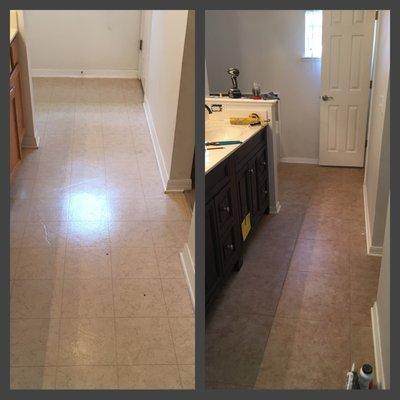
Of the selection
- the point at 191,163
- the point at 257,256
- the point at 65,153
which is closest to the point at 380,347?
the point at 257,256

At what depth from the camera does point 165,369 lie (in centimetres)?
177

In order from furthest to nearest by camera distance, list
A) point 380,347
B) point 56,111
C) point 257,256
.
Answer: point 56,111 → point 257,256 → point 380,347

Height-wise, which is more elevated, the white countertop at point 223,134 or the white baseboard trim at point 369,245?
the white countertop at point 223,134

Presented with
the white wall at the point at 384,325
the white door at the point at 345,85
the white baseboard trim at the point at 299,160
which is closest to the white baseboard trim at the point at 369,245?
the white wall at the point at 384,325

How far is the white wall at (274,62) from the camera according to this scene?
4551 millimetres

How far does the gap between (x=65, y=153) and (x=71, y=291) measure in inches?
67.1

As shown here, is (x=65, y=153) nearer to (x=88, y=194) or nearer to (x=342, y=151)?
(x=88, y=194)

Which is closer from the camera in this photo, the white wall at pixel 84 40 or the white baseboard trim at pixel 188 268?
the white baseboard trim at pixel 188 268

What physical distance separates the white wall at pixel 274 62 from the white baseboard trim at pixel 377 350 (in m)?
2.74

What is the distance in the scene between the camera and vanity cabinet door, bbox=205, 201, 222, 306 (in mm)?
2135

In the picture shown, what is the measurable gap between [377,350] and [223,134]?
140 centimetres

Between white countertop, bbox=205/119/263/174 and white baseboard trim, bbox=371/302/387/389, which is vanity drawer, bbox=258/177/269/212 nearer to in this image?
white countertop, bbox=205/119/263/174

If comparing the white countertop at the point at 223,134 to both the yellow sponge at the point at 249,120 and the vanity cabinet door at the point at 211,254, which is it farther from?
the vanity cabinet door at the point at 211,254

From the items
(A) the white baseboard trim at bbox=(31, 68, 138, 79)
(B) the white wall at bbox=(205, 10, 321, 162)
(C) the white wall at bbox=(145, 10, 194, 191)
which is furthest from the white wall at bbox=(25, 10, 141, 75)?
(C) the white wall at bbox=(145, 10, 194, 191)
